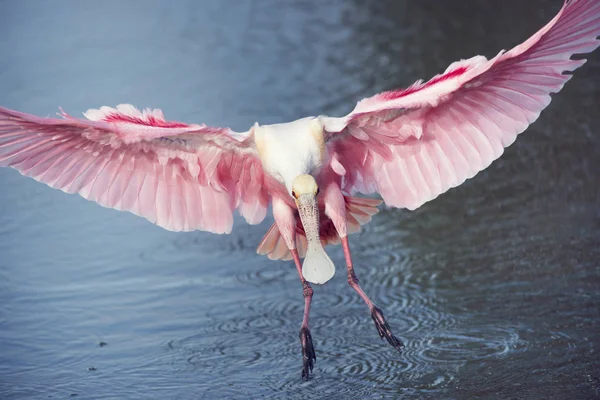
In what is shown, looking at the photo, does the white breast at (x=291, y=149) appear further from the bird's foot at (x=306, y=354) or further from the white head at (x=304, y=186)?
the bird's foot at (x=306, y=354)

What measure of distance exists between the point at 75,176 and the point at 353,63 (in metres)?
5.65

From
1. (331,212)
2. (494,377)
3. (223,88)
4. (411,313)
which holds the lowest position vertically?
(494,377)

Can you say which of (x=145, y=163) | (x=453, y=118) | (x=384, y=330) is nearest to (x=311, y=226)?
(x=384, y=330)

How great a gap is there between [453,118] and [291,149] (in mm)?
845

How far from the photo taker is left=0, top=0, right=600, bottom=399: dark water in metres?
5.03

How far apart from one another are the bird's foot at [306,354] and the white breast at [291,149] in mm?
696

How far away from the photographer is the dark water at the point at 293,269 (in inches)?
198

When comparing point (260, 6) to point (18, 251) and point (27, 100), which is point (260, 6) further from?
point (18, 251)

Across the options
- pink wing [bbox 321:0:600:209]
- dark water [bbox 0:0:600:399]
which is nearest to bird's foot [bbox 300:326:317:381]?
dark water [bbox 0:0:600:399]

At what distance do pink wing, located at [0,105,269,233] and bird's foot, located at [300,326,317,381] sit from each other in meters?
0.91

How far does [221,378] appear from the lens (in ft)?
16.7

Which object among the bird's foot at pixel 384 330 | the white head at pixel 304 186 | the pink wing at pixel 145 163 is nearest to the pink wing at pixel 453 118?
the white head at pixel 304 186

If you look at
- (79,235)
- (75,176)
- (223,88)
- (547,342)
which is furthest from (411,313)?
(223,88)

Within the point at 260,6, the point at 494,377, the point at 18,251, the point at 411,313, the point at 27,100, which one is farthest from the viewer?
the point at 260,6
